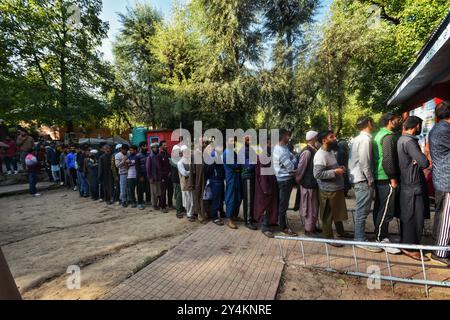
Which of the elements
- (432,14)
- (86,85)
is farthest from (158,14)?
(432,14)

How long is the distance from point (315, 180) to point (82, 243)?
14.8 feet

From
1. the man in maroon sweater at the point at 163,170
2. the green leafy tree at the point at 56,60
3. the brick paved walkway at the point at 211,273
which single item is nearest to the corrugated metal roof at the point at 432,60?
the brick paved walkway at the point at 211,273

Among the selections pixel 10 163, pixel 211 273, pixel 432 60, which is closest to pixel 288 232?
pixel 211 273

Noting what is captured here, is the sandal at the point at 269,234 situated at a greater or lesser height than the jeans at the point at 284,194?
lesser

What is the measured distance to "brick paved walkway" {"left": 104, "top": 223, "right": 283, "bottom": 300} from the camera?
3131 millimetres

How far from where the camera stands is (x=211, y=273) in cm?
364

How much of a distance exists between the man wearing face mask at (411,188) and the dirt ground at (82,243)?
3709 millimetres

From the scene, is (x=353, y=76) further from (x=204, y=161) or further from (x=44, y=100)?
(x=44, y=100)

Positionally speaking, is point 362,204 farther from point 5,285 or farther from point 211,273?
point 5,285

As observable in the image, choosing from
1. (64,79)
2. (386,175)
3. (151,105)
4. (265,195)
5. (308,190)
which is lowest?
(265,195)

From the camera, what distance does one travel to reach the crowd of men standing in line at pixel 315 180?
12.7 ft

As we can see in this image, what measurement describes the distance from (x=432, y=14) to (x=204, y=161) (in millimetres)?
11660

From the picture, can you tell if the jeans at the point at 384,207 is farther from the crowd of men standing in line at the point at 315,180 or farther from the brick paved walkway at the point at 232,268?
the brick paved walkway at the point at 232,268
